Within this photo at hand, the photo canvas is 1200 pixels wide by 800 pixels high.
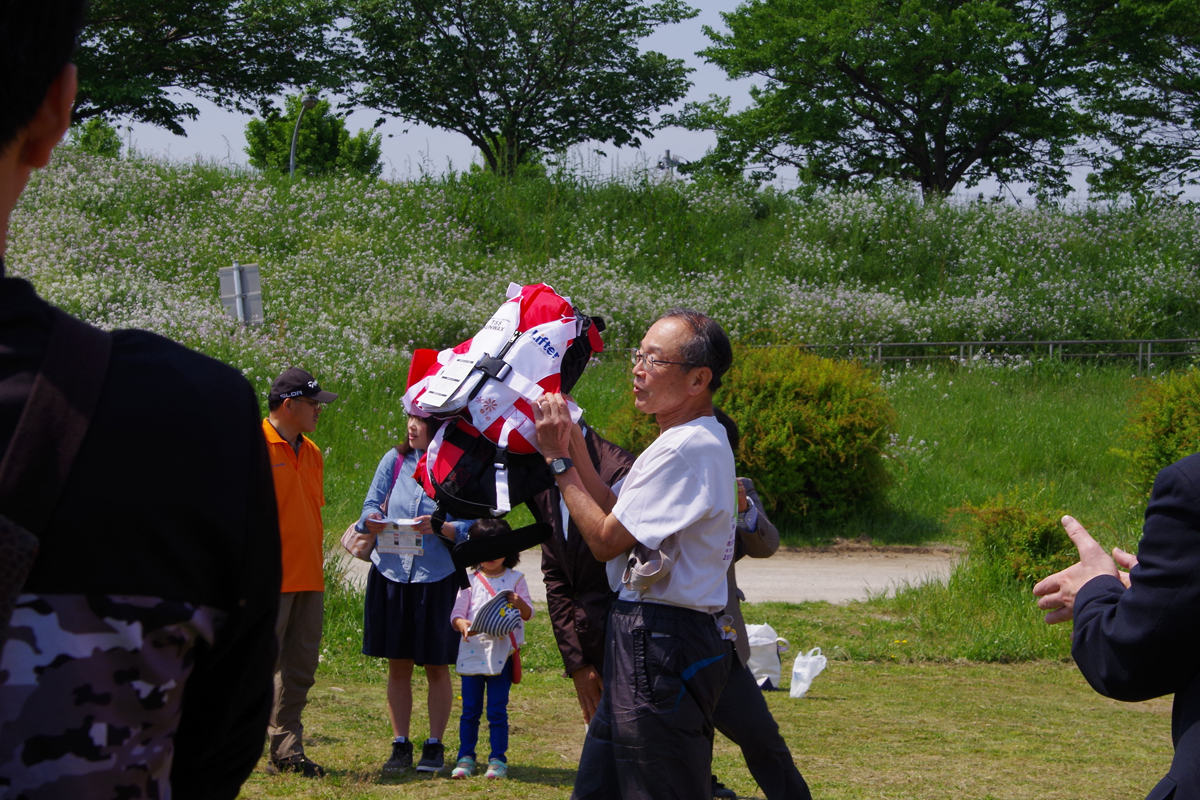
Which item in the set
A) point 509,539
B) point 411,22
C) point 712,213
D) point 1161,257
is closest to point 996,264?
point 1161,257

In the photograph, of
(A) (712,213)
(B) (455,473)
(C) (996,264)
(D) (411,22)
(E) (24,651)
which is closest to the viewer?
(E) (24,651)

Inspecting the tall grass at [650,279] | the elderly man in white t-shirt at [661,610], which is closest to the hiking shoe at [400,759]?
the elderly man in white t-shirt at [661,610]

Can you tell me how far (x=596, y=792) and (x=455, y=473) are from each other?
1190 mm

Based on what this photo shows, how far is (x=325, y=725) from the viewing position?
6.65 metres

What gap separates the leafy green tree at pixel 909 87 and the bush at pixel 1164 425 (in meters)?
20.9

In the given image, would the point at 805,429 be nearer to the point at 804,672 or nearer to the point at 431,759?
the point at 804,672

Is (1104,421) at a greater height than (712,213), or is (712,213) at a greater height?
(712,213)

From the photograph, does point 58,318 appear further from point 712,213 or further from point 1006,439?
point 712,213

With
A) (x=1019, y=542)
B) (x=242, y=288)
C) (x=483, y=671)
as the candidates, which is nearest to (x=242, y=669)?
(x=483, y=671)

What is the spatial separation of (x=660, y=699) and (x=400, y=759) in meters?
3.05

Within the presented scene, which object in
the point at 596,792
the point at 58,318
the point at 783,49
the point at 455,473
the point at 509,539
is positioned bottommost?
the point at 596,792

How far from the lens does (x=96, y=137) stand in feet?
118

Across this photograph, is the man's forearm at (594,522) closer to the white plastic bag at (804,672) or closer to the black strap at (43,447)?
the black strap at (43,447)

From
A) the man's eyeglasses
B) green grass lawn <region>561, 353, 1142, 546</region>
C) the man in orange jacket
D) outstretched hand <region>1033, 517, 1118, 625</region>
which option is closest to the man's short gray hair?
the man's eyeglasses
